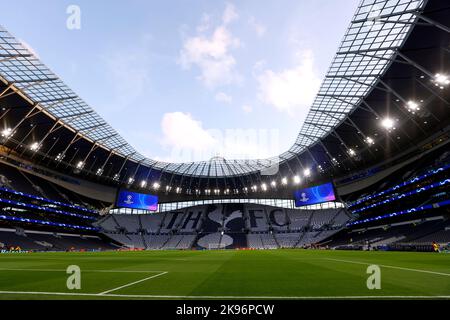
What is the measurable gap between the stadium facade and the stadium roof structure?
0.21 metres

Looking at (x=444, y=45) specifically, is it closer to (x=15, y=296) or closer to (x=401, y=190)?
(x=401, y=190)

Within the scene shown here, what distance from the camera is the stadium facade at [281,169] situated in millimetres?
34188

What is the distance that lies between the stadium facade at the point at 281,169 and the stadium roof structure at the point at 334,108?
21cm

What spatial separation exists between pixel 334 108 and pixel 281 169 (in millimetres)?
35252

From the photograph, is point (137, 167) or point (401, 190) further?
point (137, 167)

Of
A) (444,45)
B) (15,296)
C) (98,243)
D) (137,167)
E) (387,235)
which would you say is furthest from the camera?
(137,167)

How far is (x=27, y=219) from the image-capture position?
177 ft

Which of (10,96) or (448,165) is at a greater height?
(10,96)

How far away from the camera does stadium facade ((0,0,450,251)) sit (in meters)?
34.2

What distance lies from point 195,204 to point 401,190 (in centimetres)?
6606

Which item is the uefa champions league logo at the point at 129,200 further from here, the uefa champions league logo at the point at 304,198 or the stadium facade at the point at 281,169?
the uefa champions league logo at the point at 304,198

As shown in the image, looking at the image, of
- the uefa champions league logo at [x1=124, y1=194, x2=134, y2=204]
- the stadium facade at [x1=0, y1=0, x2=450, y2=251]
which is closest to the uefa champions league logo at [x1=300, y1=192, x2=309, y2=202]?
the stadium facade at [x1=0, y1=0, x2=450, y2=251]

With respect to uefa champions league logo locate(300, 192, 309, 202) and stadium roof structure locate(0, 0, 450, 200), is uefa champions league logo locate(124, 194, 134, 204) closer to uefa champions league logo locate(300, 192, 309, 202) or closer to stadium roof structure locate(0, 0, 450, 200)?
stadium roof structure locate(0, 0, 450, 200)
